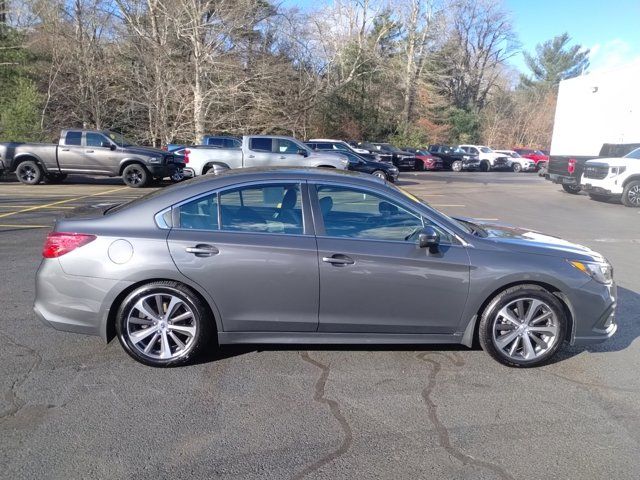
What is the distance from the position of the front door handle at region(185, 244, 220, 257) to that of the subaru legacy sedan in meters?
0.02

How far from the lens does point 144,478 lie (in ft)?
8.29

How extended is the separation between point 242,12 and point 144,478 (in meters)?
27.6

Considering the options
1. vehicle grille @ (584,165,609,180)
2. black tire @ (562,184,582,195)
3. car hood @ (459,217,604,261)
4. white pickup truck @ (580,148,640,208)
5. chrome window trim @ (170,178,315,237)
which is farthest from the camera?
black tire @ (562,184,582,195)

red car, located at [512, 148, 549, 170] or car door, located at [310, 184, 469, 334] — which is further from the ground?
red car, located at [512, 148, 549, 170]

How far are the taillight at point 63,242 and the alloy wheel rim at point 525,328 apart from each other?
3.16 metres

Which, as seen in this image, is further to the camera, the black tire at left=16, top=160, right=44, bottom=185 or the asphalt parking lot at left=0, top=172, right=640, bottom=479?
the black tire at left=16, top=160, right=44, bottom=185

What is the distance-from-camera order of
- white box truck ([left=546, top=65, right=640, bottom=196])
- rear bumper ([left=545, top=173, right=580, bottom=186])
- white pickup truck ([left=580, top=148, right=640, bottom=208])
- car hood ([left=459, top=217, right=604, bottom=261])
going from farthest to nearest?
rear bumper ([left=545, top=173, right=580, bottom=186]) → white box truck ([left=546, top=65, right=640, bottom=196]) → white pickup truck ([left=580, top=148, right=640, bottom=208]) → car hood ([left=459, top=217, right=604, bottom=261])

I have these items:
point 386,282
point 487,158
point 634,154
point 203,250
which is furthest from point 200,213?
point 487,158

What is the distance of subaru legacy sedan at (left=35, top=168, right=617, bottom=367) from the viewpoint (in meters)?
3.60

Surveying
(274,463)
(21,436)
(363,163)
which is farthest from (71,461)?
(363,163)

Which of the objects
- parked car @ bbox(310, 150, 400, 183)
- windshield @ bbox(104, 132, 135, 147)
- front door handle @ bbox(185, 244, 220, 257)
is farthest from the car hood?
windshield @ bbox(104, 132, 135, 147)

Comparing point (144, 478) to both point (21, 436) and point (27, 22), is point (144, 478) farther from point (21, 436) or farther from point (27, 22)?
point (27, 22)

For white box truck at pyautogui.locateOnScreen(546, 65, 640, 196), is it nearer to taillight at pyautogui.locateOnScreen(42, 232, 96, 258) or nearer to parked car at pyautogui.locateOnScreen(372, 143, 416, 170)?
parked car at pyautogui.locateOnScreen(372, 143, 416, 170)

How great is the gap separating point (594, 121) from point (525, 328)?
51.5 ft
